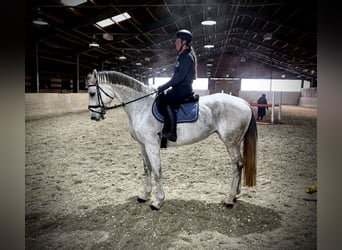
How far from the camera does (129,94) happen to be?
2961 millimetres

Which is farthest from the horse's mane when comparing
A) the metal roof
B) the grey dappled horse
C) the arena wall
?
the arena wall

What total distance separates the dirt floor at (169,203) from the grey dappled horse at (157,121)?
0.30 meters

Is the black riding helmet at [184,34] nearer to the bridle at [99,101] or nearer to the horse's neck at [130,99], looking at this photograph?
the horse's neck at [130,99]

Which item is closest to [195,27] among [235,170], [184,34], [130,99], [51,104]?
[184,34]

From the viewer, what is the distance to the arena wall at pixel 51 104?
25.7ft

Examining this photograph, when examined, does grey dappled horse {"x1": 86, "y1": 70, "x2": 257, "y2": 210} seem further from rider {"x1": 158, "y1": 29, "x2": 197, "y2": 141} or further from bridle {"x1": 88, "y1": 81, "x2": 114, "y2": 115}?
rider {"x1": 158, "y1": 29, "x2": 197, "y2": 141}

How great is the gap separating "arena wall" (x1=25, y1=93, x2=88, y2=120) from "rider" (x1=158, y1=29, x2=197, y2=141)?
629 centimetres

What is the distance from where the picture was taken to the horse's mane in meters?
2.87

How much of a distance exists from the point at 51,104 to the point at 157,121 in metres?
7.69

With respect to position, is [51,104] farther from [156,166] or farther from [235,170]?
[235,170]
